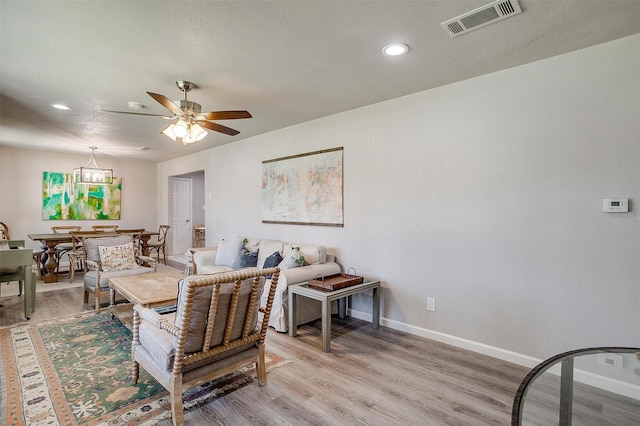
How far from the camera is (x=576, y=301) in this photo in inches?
97.2

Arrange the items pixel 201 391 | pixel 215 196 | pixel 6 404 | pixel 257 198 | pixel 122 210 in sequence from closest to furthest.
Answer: pixel 6 404 → pixel 201 391 → pixel 257 198 → pixel 215 196 → pixel 122 210

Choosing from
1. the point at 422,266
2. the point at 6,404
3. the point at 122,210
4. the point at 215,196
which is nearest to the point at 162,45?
the point at 6,404

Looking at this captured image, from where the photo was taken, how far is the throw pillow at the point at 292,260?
148 inches

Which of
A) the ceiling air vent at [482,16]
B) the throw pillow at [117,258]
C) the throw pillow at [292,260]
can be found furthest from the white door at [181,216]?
the ceiling air vent at [482,16]

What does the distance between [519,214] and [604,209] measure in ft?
1.80

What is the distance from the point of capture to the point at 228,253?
470 centimetres

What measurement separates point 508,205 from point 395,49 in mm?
1657

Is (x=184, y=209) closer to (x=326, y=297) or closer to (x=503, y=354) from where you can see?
(x=326, y=297)

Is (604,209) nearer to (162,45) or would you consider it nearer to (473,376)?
(473,376)

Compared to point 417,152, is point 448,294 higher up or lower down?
lower down

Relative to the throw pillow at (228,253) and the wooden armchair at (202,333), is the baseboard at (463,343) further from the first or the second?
the throw pillow at (228,253)

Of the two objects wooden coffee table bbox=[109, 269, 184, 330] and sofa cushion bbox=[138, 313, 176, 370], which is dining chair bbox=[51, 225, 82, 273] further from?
sofa cushion bbox=[138, 313, 176, 370]

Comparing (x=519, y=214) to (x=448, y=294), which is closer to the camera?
(x=519, y=214)

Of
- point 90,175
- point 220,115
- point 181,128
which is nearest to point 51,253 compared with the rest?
point 90,175
